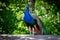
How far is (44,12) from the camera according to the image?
3432 mm

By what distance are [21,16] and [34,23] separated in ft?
1.11

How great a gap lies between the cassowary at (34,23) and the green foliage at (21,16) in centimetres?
8

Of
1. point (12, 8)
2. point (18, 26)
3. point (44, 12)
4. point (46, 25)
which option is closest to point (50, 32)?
point (46, 25)

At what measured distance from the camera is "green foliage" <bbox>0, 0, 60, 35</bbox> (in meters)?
3.39

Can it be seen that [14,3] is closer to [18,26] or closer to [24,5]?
[24,5]

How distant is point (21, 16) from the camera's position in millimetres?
3389

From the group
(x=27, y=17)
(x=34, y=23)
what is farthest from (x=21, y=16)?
(x=34, y=23)

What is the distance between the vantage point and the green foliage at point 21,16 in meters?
3.39

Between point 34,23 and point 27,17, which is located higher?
point 27,17

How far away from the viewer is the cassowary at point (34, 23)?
131 inches

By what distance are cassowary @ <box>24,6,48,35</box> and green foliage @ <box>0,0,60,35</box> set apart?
0.27 ft

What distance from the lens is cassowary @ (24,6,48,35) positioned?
131 inches

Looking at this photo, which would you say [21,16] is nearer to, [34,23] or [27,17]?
[27,17]

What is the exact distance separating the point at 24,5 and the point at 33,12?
26 centimetres
